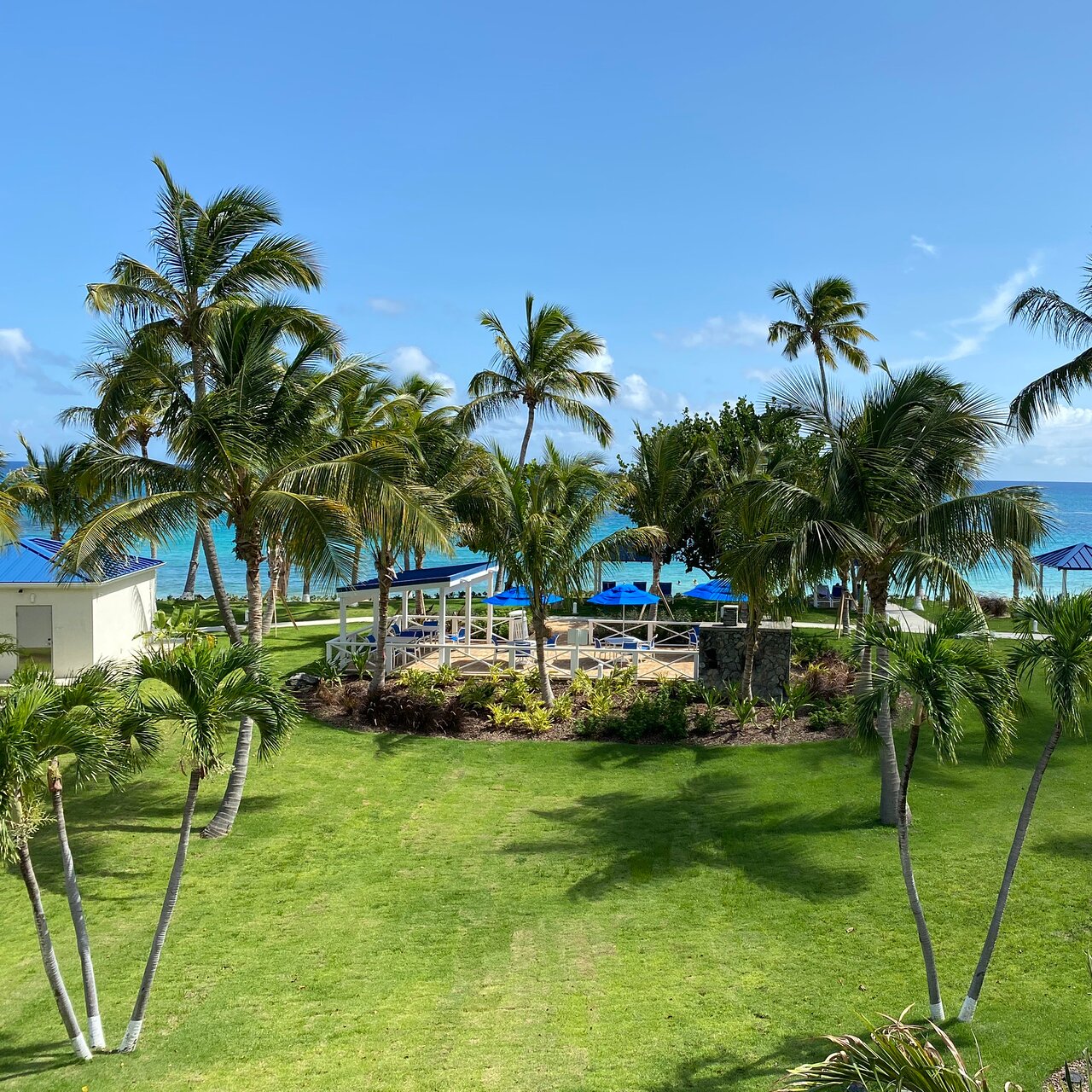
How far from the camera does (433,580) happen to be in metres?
19.9

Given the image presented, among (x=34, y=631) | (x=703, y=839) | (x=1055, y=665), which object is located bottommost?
(x=703, y=839)

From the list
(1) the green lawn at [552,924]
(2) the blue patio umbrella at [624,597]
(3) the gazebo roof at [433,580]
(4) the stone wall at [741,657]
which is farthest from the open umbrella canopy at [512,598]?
(1) the green lawn at [552,924]

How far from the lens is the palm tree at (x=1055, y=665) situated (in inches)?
274

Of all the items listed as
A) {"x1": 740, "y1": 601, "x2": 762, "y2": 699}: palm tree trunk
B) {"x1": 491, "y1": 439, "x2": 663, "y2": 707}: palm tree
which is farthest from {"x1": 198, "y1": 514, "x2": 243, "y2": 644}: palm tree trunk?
{"x1": 740, "y1": 601, "x2": 762, "y2": 699}: palm tree trunk

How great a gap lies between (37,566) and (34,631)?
154cm

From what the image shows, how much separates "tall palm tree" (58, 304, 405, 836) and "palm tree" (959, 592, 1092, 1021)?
880 centimetres

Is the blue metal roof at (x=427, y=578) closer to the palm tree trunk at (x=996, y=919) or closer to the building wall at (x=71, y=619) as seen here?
the building wall at (x=71, y=619)

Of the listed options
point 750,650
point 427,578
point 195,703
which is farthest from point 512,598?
point 195,703

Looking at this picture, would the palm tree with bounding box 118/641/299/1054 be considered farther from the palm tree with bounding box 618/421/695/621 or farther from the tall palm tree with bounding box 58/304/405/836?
the palm tree with bounding box 618/421/695/621

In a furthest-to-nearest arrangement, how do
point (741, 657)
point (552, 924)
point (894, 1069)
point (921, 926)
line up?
point (741, 657) < point (552, 924) < point (921, 926) < point (894, 1069)

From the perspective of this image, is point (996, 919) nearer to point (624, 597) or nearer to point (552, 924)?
point (552, 924)

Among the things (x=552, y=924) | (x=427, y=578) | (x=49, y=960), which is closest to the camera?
(x=49, y=960)

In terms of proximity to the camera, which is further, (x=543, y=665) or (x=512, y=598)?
(x=512, y=598)

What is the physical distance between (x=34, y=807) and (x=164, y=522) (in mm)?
6531
